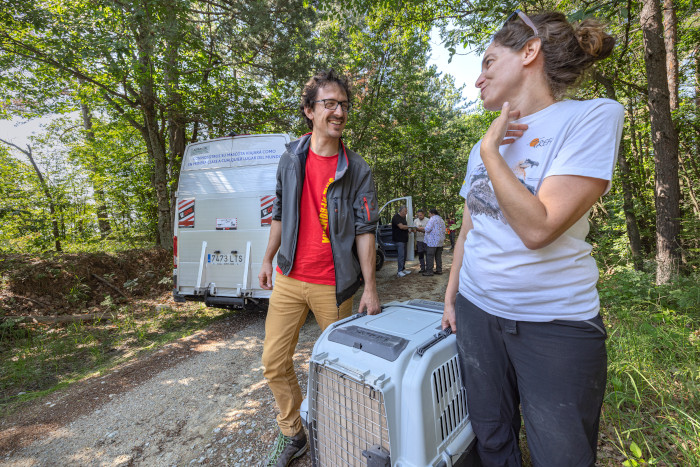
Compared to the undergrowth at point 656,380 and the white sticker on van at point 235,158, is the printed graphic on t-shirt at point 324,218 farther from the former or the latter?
the white sticker on van at point 235,158

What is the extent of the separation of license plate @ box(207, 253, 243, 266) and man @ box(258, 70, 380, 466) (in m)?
2.93

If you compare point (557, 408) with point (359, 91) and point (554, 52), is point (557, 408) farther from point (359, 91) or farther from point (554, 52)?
point (359, 91)

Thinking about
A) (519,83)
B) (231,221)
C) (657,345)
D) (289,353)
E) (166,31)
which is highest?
(166,31)

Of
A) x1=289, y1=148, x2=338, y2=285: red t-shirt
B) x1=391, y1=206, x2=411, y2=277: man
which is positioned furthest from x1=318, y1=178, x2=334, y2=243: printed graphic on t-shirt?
x1=391, y1=206, x2=411, y2=277: man

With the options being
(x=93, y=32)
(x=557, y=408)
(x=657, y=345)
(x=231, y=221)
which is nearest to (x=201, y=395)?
(x=231, y=221)

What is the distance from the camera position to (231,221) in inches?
183

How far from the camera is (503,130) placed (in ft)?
3.35

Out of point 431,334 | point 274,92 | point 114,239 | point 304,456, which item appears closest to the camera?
point 431,334

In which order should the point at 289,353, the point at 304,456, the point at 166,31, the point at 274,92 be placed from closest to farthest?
the point at 289,353 < the point at 304,456 < the point at 166,31 < the point at 274,92

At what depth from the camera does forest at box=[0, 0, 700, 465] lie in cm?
271

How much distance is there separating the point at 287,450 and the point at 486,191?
6.44ft

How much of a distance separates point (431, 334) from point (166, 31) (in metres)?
6.33

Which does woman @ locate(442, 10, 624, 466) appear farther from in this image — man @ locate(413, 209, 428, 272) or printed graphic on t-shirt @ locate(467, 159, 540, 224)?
man @ locate(413, 209, 428, 272)

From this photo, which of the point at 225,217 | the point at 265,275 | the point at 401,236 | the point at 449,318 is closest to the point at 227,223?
the point at 225,217
